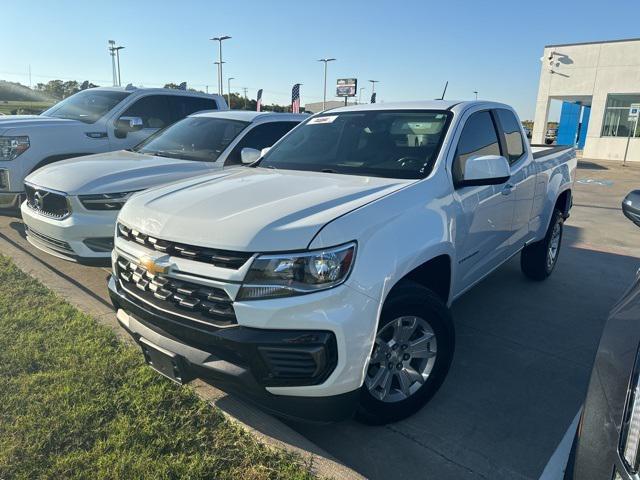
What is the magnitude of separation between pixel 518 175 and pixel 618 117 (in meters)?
25.4

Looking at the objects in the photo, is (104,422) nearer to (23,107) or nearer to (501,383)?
(501,383)

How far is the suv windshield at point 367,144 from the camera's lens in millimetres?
3312

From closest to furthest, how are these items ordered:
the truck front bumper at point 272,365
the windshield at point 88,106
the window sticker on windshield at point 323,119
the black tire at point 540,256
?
the truck front bumper at point 272,365 < the window sticker on windshield at point 323,119 < the black tire at point 540,256 < the windshield at point 88,106

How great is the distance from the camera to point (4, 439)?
2527 mm

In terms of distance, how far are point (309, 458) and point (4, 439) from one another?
1.58 m

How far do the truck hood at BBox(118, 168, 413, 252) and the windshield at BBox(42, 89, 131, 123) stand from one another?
176 inches

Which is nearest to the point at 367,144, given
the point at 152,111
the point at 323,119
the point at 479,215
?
the point at 323,119

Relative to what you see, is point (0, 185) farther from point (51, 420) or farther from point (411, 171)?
point (411, 171)

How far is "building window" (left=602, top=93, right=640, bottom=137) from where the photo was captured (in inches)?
966

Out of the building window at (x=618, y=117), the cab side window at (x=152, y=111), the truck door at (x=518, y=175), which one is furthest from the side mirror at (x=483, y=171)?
the building window at (x=618, y=117)

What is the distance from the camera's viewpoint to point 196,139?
5.78 meters

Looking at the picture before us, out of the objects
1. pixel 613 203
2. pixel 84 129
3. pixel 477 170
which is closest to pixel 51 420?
pixel 477 170

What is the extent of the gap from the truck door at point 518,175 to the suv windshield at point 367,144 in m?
1.02

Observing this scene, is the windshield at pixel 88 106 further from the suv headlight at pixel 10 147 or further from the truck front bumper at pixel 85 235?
the truck front bumper at pixel 85 235
